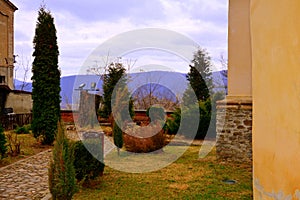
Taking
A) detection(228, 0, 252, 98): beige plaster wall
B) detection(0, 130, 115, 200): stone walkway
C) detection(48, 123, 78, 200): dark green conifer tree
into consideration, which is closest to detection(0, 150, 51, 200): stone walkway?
detection(0, 130, 115, 200): stone walkway

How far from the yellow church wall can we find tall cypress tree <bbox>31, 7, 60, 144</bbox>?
853 centimetres

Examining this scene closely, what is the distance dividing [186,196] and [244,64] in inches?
165

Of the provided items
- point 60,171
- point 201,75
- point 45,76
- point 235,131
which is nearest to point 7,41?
point 45,76

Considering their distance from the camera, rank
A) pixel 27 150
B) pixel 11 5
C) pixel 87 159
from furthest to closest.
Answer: pixel 11 5
pixel 27 150
pixel 87 159

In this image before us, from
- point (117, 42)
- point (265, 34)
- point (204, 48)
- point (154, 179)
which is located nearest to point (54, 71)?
point (117, 42)

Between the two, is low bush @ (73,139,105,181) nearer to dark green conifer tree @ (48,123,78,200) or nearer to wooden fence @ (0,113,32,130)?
dark green conifer tree @ (48,123,78,200)

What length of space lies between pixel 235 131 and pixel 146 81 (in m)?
12.2

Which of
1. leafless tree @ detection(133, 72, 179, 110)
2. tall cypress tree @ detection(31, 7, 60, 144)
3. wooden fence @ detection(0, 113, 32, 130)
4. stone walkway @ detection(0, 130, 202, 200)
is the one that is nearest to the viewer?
stone walkway @ detection(0, 130, 202, 200)

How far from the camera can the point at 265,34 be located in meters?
2.65

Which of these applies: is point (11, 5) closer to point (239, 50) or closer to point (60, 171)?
point (239, 50)

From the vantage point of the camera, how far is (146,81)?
19281mm

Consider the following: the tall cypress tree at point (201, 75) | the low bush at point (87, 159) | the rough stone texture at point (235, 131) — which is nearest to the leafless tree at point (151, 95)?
the tall cypress tree at point (201, 75)

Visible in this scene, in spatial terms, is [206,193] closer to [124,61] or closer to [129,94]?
[129,94]

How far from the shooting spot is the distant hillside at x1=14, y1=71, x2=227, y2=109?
15787 mm
